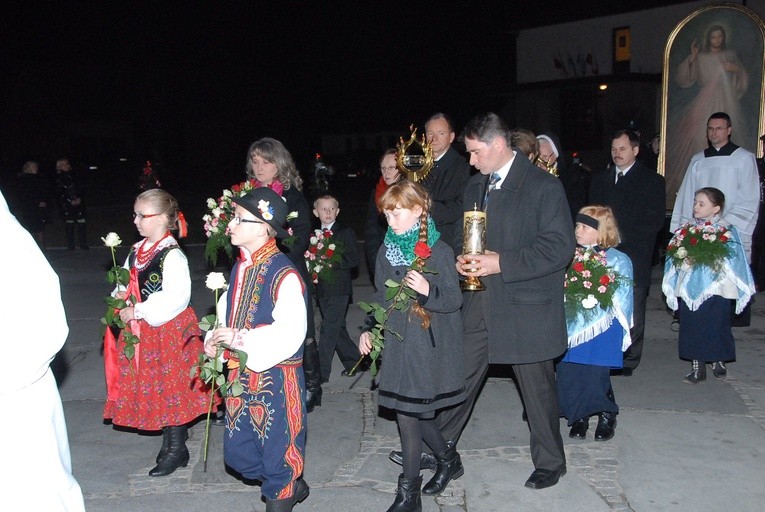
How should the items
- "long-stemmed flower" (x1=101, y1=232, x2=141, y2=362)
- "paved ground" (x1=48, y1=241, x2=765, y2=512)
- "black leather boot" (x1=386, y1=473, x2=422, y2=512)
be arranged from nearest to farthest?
"black leather boot" (x1=386, y1=473, x2=422, y2=512), "paved ground" (x1=48, y1=241, x2=765, y2=512), "long-stemmed flower" (x1=101, y1=232, x2=141, y2=362)

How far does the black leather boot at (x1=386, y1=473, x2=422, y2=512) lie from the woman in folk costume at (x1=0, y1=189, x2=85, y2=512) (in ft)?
6.93

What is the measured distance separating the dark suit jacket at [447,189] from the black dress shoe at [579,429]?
1.57m

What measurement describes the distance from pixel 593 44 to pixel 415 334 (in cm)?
3995

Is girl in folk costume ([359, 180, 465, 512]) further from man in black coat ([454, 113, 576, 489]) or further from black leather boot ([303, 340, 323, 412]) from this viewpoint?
black leather boot ([303, 340, 323, 412])

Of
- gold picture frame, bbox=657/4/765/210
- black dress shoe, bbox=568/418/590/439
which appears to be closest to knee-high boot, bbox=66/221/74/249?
gold picture frame, bbox=657/4/765/210

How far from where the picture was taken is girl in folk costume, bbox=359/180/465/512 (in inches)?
170

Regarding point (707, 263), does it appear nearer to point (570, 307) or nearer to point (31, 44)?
point (570, 307)

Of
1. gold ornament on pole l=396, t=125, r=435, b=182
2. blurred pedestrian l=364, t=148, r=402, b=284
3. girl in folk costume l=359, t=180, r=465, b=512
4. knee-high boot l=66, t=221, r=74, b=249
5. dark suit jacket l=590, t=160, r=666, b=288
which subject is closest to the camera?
girl in folk costume l=359, t=180, r=465, b=512

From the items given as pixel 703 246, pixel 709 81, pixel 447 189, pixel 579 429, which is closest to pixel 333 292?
pixel 447 189

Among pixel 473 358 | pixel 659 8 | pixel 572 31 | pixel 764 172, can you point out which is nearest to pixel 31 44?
pixel 572 31

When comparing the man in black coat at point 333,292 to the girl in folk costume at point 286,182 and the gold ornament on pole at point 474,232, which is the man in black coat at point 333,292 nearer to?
the girl in folk costume at point 286,182

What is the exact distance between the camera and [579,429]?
5.67 meters

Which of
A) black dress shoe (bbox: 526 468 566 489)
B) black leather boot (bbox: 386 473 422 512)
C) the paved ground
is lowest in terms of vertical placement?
the paved ground

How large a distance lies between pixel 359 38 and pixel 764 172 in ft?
145
